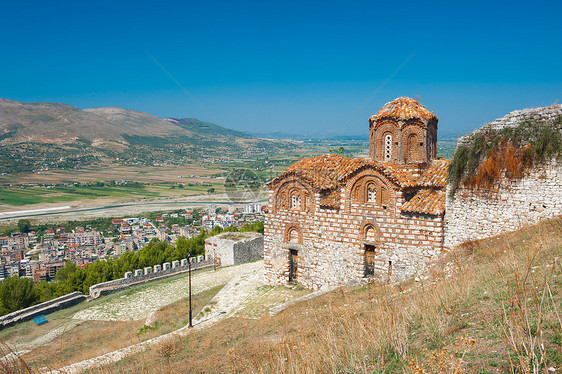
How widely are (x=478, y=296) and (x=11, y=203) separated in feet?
264

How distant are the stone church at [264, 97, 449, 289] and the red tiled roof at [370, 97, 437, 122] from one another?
1.6 inches

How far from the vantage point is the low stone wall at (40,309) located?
17516 mm

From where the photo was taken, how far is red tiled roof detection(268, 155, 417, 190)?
1401 centimetres

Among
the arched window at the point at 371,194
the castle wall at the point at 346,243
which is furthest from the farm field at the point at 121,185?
the arched window at the point at 371,194

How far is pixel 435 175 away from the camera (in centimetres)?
1412

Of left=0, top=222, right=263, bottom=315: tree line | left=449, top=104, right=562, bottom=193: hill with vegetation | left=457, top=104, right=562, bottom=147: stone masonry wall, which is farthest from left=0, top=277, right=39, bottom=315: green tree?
left=457, top=104, right=562, bottom=147: stone masonry wall

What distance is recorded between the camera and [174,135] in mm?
156250

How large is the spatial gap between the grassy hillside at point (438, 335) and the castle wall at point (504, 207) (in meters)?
0.71

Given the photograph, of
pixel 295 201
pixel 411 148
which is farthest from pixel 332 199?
pixel 411 148

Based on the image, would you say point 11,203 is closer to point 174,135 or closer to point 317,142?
point 317,142

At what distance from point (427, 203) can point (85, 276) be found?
819 inches

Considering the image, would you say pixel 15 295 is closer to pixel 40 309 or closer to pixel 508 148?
pixel 40 309

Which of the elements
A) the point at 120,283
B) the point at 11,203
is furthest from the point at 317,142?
the point at 11,203

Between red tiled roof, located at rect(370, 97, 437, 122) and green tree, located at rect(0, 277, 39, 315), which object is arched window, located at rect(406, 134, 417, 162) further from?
green tree, located at rect(0, 277, 39, 315)
